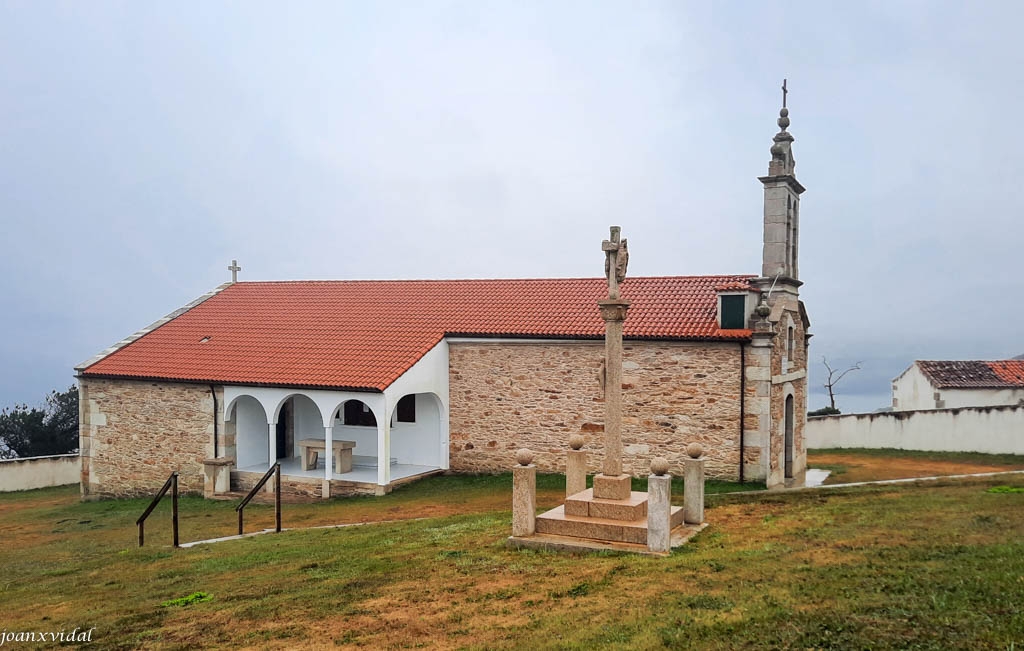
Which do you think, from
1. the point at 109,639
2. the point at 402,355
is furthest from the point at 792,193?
the point at 109,639

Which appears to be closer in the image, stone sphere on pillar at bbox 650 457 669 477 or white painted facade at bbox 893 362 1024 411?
stone sphere on pillar at bbox 650 457 669 477

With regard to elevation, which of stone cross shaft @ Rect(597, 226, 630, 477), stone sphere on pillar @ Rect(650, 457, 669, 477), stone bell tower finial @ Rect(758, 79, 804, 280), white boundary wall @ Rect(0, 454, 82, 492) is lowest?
white boundary wall @ Rect(0, 454, 82, 492)

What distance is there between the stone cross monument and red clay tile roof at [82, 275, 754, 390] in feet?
22.7

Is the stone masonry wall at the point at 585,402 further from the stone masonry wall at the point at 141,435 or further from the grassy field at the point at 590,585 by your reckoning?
the stone masonry wall at the point at 141,435

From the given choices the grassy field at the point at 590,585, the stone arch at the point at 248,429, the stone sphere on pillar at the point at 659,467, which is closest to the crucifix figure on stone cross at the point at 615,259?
the stone sphere on pillar at the point at 659,467

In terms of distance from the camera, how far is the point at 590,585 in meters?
7.74

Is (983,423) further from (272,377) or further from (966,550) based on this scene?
(272,377)

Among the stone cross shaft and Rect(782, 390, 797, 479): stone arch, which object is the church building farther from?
the stone cross shaft

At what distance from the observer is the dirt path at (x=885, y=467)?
1959 cm

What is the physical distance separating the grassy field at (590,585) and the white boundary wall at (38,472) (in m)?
14.7

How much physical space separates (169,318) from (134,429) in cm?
461

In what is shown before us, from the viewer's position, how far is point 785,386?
17.7m

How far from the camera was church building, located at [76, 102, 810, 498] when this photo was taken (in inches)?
661

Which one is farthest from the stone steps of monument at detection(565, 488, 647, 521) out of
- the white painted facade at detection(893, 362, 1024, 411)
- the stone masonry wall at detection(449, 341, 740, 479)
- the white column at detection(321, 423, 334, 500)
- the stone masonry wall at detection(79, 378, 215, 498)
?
the white painted facade at detection(893, 362, 1024, 411)
